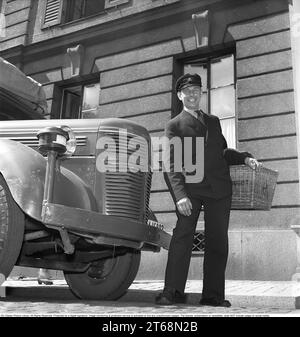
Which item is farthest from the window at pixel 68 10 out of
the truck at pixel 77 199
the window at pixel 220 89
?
the truck at pixel 77 199

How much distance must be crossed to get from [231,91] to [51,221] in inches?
255

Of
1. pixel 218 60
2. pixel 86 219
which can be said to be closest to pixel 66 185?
pixel 86 219

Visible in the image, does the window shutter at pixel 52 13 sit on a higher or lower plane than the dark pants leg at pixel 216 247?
higher

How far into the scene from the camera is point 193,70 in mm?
9672

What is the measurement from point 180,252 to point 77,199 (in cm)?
96

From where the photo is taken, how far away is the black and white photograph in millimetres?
3641

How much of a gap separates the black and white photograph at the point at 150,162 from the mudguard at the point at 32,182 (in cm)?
1

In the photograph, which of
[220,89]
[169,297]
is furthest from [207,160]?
[220,89]

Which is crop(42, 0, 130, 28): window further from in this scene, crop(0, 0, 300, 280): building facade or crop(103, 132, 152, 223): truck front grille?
crop(103, 132, 152, 223): truck front grille

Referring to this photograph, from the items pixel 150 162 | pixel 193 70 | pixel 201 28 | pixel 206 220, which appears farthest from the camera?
pixel 193 70

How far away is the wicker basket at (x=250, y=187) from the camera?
3969mm

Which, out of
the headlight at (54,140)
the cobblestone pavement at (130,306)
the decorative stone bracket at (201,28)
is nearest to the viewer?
the cobblestone pavement at (130,306)

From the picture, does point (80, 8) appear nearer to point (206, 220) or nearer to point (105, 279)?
point (105, 279)

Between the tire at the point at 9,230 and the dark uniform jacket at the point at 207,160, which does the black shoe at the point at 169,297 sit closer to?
the dark uniform jacket at the point at 207,160
